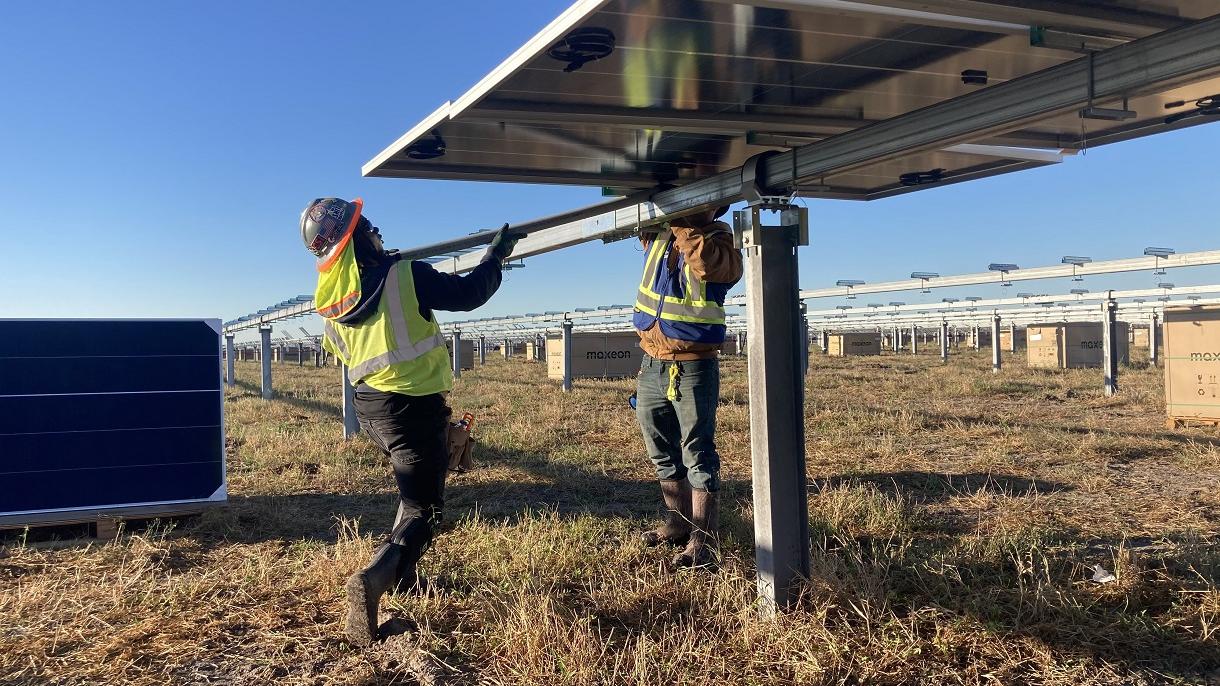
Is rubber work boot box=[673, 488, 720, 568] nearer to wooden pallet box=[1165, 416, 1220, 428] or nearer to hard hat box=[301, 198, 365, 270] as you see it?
hard hat box=[301, 198, 365, 270]

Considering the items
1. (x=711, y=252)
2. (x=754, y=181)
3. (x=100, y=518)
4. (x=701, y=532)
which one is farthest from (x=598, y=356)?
(x=754, y=181)

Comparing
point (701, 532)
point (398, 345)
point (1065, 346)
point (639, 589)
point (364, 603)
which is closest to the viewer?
point (364, 603)

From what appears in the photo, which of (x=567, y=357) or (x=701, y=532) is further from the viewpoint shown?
(x=567, y=357)

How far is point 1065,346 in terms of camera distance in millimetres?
21734

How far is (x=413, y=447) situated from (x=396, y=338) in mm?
526

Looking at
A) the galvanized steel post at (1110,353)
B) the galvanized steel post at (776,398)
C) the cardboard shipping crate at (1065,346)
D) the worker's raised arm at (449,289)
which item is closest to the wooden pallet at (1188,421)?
the galvanized steel post at (1110,353)

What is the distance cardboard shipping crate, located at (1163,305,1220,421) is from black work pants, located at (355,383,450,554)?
361 inches

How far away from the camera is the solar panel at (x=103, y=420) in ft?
16.8

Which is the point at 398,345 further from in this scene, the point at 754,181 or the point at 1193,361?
the point at 1193,361

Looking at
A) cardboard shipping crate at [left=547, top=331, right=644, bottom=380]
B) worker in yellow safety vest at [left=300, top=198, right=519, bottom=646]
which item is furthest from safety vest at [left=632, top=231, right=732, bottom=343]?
cardboard shipping crate at [left=547, top=331, right=644, bottom=380]

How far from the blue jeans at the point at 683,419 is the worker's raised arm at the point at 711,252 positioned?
484 mm

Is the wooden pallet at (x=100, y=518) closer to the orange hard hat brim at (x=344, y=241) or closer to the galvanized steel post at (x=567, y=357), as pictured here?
→ the orange hard hat brim at (x=344, y=241)

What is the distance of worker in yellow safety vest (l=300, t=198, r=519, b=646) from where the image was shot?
144 inches

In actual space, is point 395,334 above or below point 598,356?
above
